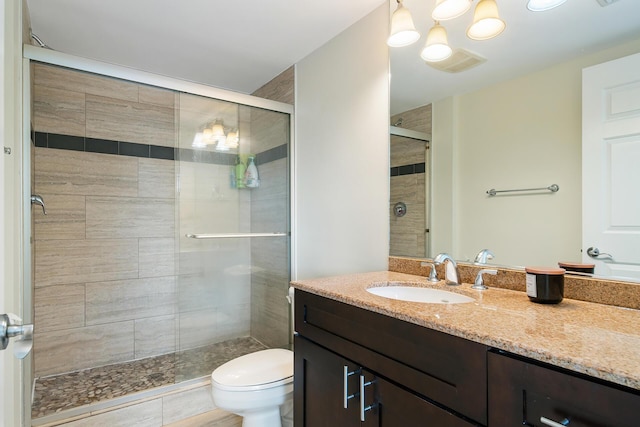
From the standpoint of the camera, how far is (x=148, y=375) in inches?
88.0

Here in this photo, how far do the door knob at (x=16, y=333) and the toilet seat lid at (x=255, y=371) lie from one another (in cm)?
100

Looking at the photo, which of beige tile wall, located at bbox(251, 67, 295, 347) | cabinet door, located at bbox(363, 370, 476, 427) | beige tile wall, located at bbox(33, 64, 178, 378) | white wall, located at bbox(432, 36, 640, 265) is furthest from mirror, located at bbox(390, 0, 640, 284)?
beige tile wall, located at bbox(33, 64, 178, 378)

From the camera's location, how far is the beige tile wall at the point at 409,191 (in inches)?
63.6

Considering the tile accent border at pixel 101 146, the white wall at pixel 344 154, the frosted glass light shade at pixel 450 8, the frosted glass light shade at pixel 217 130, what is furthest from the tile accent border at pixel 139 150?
the frosted glass light shade at pixel 450 8

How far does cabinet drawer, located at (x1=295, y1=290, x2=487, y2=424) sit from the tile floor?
1.31 metres

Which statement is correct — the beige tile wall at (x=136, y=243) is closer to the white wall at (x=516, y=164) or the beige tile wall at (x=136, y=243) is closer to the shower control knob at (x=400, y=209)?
the shower control knob at (x=400, y=209)

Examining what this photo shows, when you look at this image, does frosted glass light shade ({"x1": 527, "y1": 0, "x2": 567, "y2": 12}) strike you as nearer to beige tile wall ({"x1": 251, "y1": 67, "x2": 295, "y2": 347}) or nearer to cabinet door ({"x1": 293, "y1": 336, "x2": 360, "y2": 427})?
cabinet door ({"x1": 293, "y1": 336, "x2": 360, "y2": 427})

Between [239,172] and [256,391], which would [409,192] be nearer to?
[256,391]

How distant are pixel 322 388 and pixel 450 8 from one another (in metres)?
1.54

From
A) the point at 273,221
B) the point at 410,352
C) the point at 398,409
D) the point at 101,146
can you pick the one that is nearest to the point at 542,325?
the point at 410,352

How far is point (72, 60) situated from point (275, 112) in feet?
3.91

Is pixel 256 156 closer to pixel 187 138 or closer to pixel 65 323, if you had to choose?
pixel 187 138

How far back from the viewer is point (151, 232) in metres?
2.60

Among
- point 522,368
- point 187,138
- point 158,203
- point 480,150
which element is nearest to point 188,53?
point 187,138
